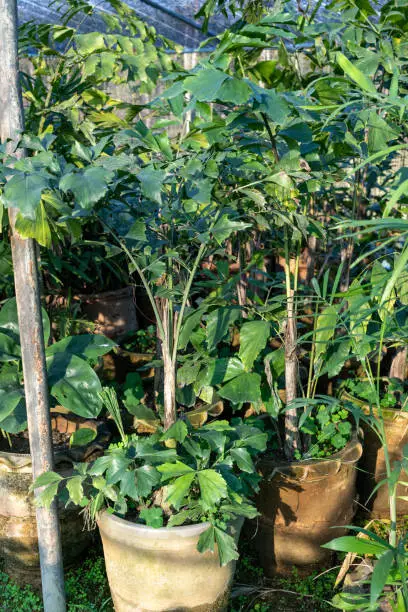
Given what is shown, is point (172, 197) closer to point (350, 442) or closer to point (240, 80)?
point (240, 80)

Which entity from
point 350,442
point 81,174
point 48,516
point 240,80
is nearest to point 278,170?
point 240,80

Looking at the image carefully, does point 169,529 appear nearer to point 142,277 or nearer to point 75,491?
point 75,491

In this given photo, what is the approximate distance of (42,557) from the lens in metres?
1.67

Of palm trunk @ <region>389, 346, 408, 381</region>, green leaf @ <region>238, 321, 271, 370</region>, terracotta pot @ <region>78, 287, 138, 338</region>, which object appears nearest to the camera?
green leaf @ <region>238, 321, 271, 370</region>

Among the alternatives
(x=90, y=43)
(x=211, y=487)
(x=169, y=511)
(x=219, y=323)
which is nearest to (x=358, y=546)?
(x=211, y=487)

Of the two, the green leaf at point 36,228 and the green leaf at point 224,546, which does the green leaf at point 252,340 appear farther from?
the green leaf at point 36,228

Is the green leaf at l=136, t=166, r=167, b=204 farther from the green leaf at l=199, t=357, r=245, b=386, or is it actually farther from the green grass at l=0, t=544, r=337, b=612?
the green grass at l=0, t=544, r=337, b=612

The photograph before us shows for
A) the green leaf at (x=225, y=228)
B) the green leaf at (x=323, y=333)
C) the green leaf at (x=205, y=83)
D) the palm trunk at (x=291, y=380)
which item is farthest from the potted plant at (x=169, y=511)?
the green leaf at (x=205, y=83)

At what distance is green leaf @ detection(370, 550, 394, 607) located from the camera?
108 centimetres

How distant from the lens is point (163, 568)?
1609 mm

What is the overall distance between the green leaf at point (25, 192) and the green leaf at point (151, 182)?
0.19m

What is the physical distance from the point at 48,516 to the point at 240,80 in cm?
110

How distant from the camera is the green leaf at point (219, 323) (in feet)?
6.28

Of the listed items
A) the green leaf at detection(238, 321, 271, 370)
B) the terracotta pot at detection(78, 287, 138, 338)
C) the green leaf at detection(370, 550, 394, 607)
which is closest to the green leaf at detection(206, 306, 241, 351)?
the green leaf at detection(238, 321, 271, 370)
